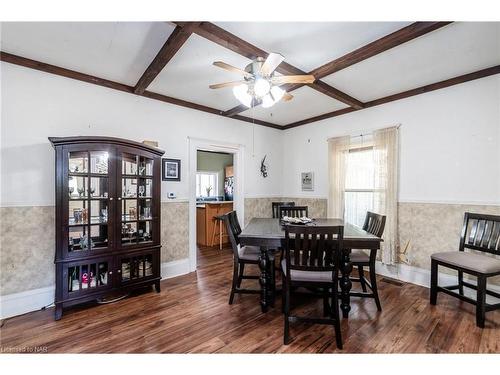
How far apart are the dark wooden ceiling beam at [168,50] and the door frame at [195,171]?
1.11m

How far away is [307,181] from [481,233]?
2496 millimetres

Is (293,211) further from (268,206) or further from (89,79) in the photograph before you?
(89,79)

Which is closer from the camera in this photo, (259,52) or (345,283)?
(259,52)

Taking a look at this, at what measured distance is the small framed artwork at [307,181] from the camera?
172 inches

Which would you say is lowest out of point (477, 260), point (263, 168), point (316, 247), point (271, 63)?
point (477, 260)

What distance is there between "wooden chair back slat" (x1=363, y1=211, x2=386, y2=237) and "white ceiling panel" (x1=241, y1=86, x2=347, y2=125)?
5.96 ft

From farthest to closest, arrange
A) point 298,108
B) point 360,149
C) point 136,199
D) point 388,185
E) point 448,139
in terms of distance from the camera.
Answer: point 298,108 < point 360,149 < point 388,185 < point 448,139 < point 136,199

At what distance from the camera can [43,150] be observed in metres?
2.41

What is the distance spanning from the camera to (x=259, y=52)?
82.0 inches

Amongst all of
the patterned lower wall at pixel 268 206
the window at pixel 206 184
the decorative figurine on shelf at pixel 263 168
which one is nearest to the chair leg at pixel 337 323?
the patterned lower wall at pixel 268 206

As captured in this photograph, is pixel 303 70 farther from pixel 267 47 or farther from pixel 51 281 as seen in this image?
pixel 51 281

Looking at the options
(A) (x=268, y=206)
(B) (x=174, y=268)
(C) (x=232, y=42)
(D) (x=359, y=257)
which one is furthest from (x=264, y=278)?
(A) (x=268, y=206)

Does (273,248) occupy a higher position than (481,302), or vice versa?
(273,248)

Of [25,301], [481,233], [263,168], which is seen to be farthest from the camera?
[263,168]
